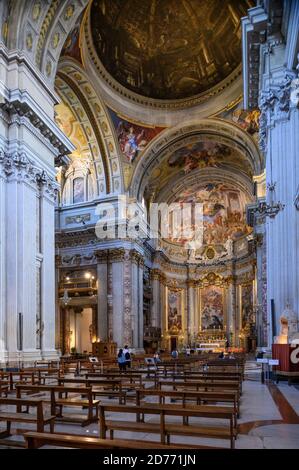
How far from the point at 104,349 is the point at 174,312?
14588mm

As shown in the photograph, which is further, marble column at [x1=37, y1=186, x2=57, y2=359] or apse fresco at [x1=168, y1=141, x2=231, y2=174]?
apse fresco at [x1=168, y1=141, x2=231, y2=174]

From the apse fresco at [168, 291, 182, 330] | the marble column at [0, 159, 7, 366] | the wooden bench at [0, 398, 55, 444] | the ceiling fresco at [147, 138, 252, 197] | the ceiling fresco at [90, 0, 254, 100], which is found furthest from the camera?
the apse fresco at [168, 291, 182, 330]

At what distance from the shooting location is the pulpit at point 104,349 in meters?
27.0

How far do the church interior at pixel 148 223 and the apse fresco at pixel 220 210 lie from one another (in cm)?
13

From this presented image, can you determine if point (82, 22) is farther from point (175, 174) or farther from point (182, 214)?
point (182, 214)

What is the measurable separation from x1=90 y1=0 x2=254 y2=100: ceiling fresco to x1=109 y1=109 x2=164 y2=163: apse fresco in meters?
2.15

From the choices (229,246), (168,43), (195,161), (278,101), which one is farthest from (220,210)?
(278,101)

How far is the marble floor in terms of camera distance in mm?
5668

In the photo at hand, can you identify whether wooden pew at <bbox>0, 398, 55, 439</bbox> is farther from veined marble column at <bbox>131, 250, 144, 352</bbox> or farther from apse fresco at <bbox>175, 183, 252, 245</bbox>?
apse fresco at <bbox>175, 183, 252, 245</bbox>

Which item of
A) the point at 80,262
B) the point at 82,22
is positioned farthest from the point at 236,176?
the point at 82,22

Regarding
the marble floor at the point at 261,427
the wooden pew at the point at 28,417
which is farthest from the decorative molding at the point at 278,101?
the wooden pew at the point at 28,417

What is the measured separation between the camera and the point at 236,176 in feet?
122

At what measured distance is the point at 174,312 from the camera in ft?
134
